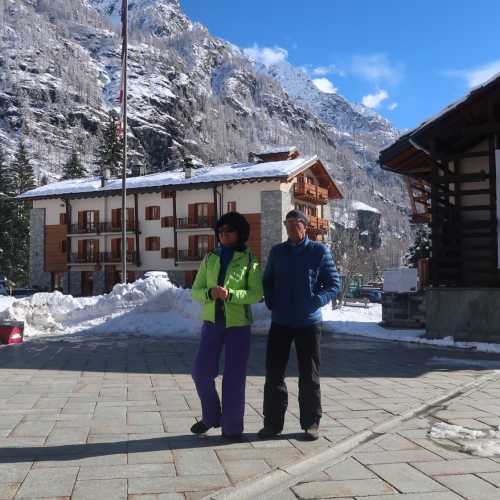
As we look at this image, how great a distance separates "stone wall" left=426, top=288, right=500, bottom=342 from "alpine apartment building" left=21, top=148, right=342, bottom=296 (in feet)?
84.8

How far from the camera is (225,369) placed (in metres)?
4.43

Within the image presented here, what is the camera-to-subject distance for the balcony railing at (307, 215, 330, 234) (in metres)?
43.2

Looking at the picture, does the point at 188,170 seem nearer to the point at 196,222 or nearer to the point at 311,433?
the point at 196,222

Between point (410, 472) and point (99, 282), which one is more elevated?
point (99, 282)

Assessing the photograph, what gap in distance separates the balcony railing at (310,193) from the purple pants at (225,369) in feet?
120

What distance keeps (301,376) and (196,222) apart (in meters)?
37.3

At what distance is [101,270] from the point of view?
44.7 metres

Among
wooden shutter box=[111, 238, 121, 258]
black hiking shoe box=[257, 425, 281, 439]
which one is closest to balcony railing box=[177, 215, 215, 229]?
wooden shutter box=[111, 238, 121, 258]

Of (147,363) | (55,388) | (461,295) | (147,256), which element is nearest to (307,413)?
(55,388)

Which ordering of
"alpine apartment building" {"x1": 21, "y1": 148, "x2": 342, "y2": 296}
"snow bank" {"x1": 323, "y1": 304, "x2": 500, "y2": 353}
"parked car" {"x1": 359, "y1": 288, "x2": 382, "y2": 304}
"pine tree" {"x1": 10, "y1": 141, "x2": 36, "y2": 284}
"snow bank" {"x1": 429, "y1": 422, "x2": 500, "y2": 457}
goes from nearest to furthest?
"snow bank" {"x1": 429, "y1": 422, "x2": 500, "y2": 457}
"snow bank" {"x1": 323, "y1": 304, "x2": 500, "y2": 353}
"alpine apartment building" {"x1": 21, "y1": 148, "x2": 342, "y2": 296}
"parked car" {"x1": 359, "y1": 288, "x2": 382, "y2": 304}
"pine tree" {"x1": 10, "y1": 141, "x2": 36, "y2": 284}

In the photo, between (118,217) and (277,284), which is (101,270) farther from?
(277,284)

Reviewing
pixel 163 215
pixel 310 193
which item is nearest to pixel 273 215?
pixel 310 193

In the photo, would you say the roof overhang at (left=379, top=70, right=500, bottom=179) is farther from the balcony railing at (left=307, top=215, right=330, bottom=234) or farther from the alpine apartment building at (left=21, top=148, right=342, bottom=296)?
the balcony railing at (left=307, top=215, right=330, bottom=234)

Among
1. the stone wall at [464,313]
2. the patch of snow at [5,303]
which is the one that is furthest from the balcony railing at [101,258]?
the stone wall at [464,313]
